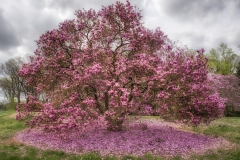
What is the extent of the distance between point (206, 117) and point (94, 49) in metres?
10.4

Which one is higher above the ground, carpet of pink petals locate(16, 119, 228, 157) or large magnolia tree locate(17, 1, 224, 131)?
large magnolia tree locate(17, 1, 224, 131)

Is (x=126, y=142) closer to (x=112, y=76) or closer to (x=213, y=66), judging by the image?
(x=112, y=76)

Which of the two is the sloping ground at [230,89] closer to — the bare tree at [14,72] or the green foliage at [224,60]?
the green foliage at [224,60]

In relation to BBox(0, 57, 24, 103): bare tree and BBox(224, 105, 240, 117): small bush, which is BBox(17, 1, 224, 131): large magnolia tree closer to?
BBox(224, 105, 240, 117): small bush

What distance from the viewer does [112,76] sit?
1867cm

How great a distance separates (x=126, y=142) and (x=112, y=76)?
517 cm

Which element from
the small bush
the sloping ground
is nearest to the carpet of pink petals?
the sloping ground

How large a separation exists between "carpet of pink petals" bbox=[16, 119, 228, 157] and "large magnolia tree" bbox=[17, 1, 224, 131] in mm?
1217

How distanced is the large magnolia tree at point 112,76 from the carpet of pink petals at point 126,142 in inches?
47.9

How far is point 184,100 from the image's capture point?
18469mm

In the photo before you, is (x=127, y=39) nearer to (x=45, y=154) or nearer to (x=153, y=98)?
(x=153, y=98)

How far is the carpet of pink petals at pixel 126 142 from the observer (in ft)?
49.5

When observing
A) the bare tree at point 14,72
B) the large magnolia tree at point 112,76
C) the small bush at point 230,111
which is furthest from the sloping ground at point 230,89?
the bare tree at point 14,72

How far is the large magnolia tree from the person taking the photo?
17.2 meters
